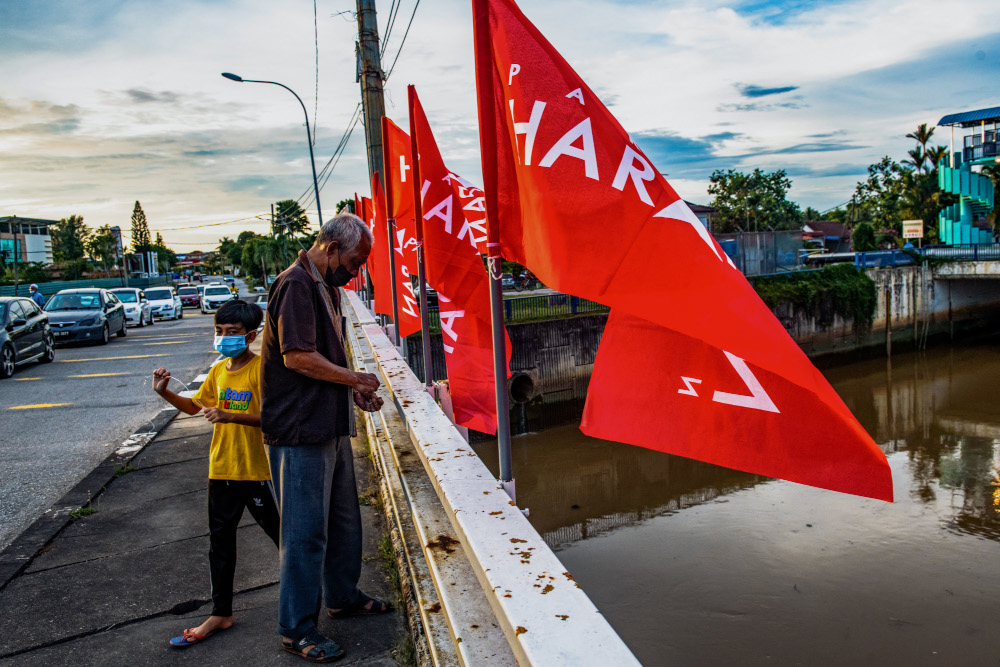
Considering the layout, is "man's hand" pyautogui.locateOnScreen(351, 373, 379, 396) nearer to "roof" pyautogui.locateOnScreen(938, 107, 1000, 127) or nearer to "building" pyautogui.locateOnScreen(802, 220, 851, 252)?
"roof" pyautogui.locateOnScreen(938, 107, 1000, 127)

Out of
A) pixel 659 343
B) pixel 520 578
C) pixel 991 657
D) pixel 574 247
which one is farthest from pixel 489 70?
pixel 991 657

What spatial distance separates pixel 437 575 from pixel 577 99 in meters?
1.62

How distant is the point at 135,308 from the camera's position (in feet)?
77.8

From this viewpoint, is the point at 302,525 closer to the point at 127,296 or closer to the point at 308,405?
the point at 308,405

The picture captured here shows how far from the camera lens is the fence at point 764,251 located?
26562 mm

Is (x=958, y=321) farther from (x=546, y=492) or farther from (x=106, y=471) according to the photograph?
(x=106, y=471)

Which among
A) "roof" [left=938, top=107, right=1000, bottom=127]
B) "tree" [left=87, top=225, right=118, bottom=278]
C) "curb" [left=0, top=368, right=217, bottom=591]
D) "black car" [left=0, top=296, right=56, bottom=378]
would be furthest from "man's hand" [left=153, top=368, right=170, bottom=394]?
"tree" [left=87, top=225, right=118, bottom=278]

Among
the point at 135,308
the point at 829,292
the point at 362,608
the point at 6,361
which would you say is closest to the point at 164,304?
the point at 135,308

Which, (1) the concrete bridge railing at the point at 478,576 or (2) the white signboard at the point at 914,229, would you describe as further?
(2) the white signboard at the point at 914,229

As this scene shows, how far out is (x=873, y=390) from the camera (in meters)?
22.2

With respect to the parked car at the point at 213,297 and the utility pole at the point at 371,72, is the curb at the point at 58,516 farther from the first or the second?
the parked car at the point at 213,297

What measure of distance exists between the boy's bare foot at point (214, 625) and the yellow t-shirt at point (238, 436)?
59 cm

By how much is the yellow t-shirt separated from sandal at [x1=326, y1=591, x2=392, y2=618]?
0.65 meters

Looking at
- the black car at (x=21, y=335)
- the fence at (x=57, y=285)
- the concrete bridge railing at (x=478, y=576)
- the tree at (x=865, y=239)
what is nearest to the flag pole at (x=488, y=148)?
the concrete bridge railing at (x=478, y=576)
